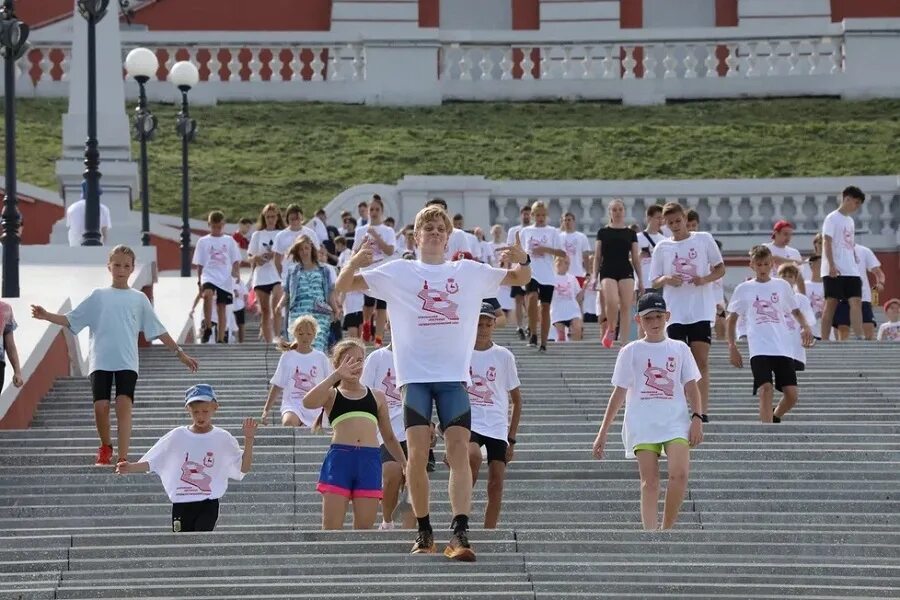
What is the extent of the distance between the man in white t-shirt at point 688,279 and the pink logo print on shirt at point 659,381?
410 cm

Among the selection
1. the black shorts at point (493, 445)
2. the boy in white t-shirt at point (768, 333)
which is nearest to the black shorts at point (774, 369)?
the boy in white t-shirt at point (768, 333)

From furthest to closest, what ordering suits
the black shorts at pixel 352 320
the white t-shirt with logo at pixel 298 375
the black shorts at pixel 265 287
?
the black shorts at pixel 265 287 → the black shorts at pixel 352 320 → the white t-shirt with logo at pixel 298 375

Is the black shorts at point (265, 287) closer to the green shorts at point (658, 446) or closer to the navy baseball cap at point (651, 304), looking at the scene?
the navy baseball cap at point (651, 304)

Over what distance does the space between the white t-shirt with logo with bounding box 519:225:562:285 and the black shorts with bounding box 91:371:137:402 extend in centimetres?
691

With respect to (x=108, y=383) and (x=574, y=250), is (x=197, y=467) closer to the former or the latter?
(x=108, y=383)

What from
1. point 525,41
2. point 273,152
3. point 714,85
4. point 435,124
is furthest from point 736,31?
point 273,152

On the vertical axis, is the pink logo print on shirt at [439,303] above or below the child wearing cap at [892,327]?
above

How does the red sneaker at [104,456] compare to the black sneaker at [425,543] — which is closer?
the black sneaker at [425,543]

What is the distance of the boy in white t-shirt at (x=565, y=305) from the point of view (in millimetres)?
23188

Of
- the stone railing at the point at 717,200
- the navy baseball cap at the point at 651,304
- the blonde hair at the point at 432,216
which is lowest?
the navy baseball cap at the point at 651,304

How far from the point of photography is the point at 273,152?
34.9 meters

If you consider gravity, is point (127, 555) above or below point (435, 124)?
below

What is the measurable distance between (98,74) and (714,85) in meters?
12.1

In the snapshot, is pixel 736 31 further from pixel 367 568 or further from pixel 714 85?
pixel 367 568
